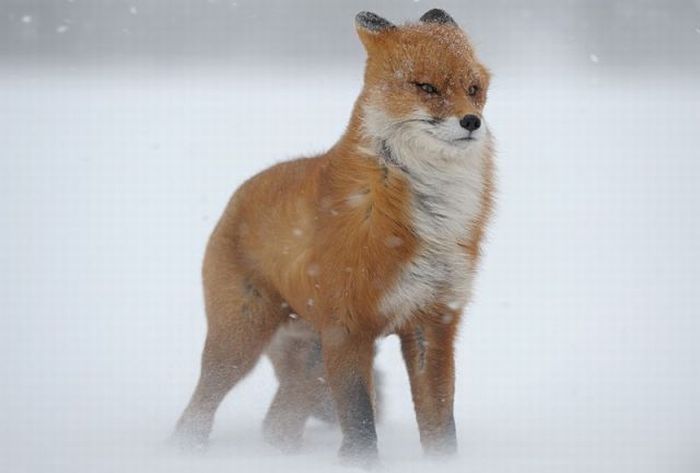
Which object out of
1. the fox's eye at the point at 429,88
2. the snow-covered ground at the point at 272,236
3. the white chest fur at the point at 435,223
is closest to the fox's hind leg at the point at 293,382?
the snow-covered ground at the point at 272,236

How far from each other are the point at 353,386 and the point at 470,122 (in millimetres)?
1600

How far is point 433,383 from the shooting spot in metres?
6.21

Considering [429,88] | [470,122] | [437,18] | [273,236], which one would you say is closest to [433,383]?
[273,236]

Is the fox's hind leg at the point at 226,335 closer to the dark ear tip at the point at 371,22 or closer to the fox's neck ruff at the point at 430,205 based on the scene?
the fox's neck ruff at the point at 430,205

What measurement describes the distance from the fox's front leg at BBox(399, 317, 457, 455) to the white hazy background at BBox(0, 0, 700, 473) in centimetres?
17

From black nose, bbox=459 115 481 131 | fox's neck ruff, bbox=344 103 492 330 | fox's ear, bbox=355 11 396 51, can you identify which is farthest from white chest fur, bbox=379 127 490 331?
fox's ear, bbox=355 11 396 51

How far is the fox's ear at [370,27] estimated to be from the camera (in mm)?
6227

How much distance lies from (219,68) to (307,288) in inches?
1031

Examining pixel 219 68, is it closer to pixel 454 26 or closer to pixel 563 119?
pixel 563 119

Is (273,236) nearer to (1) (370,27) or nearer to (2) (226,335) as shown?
(2) (226,335)

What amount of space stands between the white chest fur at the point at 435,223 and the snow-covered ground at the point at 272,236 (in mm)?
984

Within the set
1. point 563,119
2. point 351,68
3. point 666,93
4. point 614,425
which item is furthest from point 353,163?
point 351,68

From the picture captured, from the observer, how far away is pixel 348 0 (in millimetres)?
30672

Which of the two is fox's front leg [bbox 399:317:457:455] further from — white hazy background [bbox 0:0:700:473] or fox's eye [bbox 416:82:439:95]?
fox's eye [bbox 416:82:439:95]
